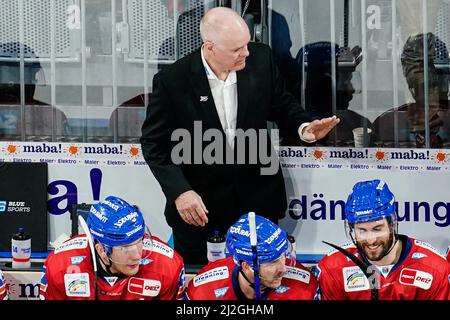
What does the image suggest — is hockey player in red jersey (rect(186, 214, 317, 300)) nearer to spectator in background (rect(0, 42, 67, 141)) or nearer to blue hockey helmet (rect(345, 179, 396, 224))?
blue hockey helmet (rect(345, 179, 396, 224))

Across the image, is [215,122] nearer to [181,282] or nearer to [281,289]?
[181,282]

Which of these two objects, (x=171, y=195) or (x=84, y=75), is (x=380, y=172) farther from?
(x=84, y=75)

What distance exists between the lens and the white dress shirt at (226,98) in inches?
Answer: 229

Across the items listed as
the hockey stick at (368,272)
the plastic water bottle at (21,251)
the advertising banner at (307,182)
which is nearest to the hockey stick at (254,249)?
the hockey stick at (368,272)

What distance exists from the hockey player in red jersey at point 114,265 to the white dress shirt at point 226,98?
0.73 m

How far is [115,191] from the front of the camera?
20.0ft

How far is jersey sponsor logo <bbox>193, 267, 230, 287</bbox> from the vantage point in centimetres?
535

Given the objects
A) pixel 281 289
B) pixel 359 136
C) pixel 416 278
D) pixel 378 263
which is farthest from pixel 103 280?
pixel 359 136

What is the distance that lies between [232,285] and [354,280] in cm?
54

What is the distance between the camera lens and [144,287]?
5367 millimetres
